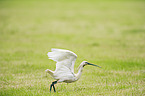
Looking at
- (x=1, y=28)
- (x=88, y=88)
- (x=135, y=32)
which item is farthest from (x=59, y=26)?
(x=88, y=88)

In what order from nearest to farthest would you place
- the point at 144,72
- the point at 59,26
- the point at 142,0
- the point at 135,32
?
the point at 144,72 → the point at 135,32 → the point at 59,26 → the point at 142,0

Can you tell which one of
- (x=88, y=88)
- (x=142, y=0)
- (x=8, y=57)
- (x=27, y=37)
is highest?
(x=142, y=0)

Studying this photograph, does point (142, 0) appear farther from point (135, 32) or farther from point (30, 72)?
point (30, 72)

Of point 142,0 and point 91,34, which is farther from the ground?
point 142,0

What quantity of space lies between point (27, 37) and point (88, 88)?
50.3 feet

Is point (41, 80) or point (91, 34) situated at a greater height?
point (91, 34)

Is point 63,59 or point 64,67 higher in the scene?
point 63,59

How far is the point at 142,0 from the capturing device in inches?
2330

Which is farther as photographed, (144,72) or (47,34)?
(47,34)

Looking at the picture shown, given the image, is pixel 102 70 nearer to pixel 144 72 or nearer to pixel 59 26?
pixel 144 72

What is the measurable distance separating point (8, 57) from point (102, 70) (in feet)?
19.4

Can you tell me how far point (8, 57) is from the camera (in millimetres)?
13422

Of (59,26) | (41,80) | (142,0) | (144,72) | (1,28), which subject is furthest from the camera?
(142,0)

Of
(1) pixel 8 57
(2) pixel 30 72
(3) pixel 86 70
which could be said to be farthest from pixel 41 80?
(1) pixel 8 57
